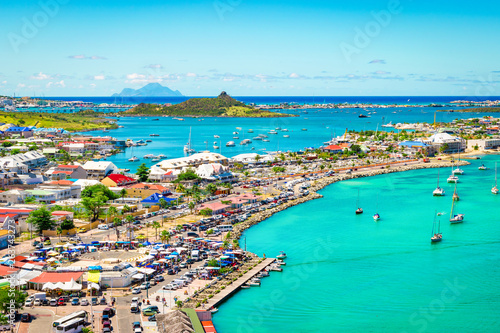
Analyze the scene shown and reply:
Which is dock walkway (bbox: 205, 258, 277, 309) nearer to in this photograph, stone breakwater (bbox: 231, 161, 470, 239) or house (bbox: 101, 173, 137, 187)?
stone breakwater (bbox: 231, 161, 470, 239)

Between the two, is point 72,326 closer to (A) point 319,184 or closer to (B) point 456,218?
(B) point 456,218

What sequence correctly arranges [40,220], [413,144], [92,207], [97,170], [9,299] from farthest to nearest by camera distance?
[413,144], [97,170], [92,207], [40,220], [9,299]

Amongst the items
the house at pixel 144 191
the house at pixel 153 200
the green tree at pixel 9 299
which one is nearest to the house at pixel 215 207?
the house at pixel 153 200

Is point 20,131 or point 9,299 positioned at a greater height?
point 20,131

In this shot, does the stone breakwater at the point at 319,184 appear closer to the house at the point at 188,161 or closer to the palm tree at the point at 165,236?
the palm tree at the point at 165,236

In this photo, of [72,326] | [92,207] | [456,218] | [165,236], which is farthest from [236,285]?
[456,218]

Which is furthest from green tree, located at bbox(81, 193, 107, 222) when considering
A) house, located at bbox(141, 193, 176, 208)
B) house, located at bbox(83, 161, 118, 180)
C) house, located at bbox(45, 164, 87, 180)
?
house, located at bbox(83, 161, 118, 180)

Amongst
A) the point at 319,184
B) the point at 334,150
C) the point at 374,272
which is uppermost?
the point at 334,150

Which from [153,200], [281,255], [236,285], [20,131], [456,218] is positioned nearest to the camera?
[236,285]
